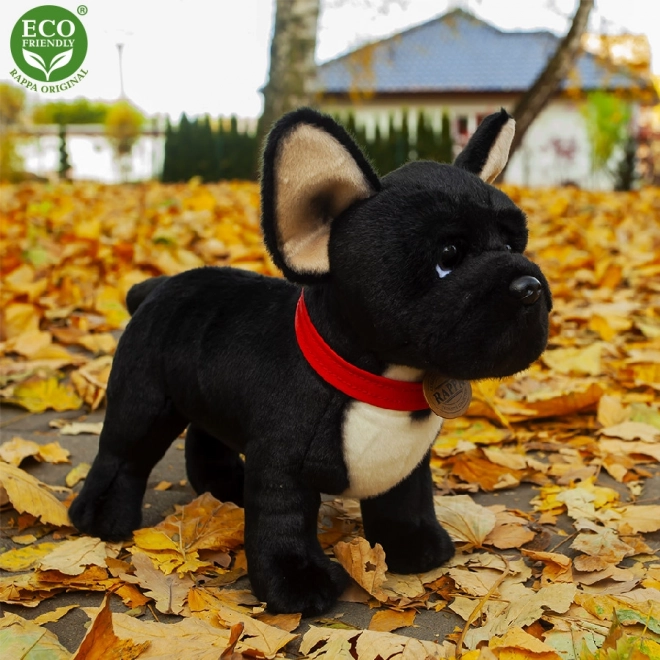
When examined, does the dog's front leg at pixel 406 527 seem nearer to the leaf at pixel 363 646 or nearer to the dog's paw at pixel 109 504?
the leaf at pixel 363 646

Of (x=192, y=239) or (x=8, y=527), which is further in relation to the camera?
(x=192, y=239)

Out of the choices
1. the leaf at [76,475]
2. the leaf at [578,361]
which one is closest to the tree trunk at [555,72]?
the leaf at [578,361]

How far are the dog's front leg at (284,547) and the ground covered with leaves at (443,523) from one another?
0.13 ft

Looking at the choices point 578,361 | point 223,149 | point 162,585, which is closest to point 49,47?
point 162,585

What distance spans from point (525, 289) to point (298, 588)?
0.67 meters

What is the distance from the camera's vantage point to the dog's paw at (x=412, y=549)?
159cm

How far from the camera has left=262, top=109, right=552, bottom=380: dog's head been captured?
4.18 ft

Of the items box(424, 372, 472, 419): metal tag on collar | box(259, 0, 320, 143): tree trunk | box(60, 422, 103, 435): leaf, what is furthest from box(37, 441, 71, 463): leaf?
box(259, 0, 320, 143): tree trunk

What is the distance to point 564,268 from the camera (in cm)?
438

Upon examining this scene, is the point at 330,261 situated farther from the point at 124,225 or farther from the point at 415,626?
the point at 124,225

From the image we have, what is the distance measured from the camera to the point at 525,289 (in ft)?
4.13

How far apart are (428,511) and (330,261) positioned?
0.60 metres

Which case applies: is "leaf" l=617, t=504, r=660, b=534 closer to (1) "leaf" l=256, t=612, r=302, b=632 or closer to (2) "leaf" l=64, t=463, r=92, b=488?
(1) "leaf" l=256, t=612, r=302, b=632

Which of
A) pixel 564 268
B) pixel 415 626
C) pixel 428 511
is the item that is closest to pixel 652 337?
pixel 564 268
